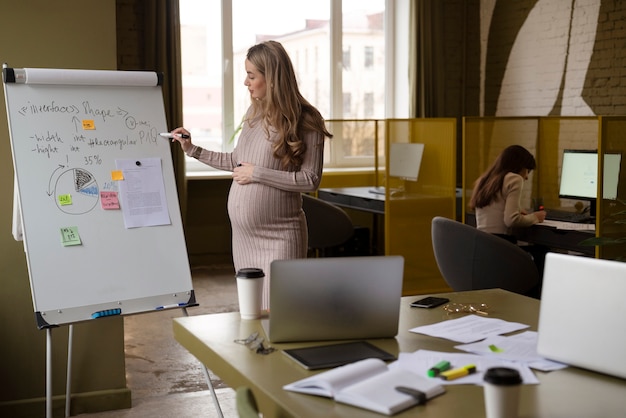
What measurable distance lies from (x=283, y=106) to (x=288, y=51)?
16.7 feet

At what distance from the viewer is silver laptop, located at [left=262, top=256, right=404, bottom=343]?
6.35ft

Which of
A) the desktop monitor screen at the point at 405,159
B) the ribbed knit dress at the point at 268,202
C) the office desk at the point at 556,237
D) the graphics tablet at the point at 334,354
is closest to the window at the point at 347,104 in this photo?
the desktop monitor screen at the point at 405,159

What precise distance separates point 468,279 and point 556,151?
1755 mm

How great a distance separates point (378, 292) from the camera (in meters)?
1.99

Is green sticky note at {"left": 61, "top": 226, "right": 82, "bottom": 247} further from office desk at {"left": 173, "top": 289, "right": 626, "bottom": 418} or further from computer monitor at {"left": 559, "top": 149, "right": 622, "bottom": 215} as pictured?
computer monitor at {"left": 559, "top": 149, "right": 622, "bottom": 215}

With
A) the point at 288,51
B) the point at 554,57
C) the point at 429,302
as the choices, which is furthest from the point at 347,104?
the point at 429,302

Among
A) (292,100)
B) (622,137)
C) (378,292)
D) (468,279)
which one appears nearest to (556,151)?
(622,137)

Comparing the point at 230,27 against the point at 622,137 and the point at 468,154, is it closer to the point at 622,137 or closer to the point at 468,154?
the point at 468,154

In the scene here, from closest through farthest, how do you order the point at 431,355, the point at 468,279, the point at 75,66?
the point at 431,355 < the point at 75,66 < the point at 468,279

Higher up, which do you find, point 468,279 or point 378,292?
point 378,292

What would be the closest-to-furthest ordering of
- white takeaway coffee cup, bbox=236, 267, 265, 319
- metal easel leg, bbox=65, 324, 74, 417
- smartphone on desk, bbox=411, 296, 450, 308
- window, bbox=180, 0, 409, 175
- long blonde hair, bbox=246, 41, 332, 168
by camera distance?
white takeaway coffee cup, bbox=236, 267, 265, 319
smartphone on desk, bbox=411, 296, 450, 308
long blonde hair, bbox=246, 41, 332, 168
metal easel leg, bbox=65, 324, 74, 417
window, bbox=180, 0, 409, 175

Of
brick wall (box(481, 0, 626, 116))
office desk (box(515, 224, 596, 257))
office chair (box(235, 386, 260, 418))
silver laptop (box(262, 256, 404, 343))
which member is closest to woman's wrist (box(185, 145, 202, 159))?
silver laptop (box(262, 256, 404, 343))

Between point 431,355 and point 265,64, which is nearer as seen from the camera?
point 431,355

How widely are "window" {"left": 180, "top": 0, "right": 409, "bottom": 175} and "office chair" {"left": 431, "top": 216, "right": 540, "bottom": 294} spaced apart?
2.71 metres
